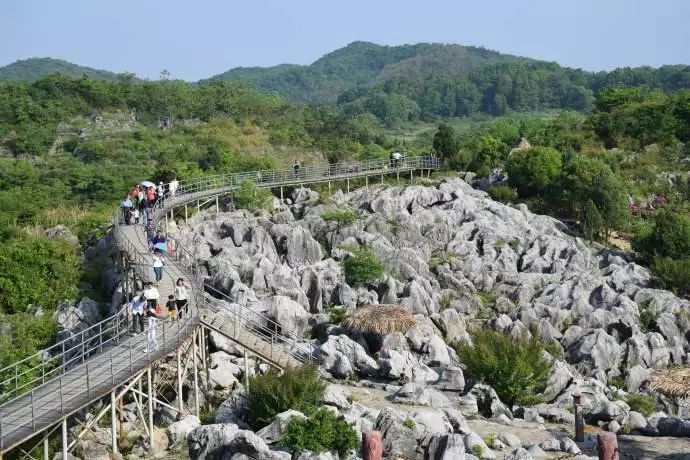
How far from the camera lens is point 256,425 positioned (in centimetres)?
2341

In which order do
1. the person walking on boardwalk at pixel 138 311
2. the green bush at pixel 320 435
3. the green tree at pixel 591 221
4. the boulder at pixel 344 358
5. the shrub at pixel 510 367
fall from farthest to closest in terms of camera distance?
the green tree at pixel 591 221
the boulder at pixel 344 358
the shrub at pixel 510 367
the person walking on boardwalk at pixel 138 311
the green bush at pixel 320 435

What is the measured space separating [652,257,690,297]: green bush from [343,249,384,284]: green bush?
495 inches

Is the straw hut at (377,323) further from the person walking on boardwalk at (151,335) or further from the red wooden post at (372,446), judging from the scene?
the red wooden post at (372,446)

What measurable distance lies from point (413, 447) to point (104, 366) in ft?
25.7

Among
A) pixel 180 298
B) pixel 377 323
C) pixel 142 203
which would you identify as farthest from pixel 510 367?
pixel 142 203

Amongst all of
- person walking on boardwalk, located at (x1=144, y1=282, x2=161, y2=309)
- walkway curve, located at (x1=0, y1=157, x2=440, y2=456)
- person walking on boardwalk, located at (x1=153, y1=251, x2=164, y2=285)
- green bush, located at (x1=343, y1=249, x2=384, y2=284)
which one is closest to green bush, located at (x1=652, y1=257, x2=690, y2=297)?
green bush, located at (x1=343, y1=249, x2=384, y2=284)

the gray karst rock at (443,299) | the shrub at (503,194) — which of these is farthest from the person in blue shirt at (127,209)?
the shrub at (503,194)

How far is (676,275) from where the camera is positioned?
132ft

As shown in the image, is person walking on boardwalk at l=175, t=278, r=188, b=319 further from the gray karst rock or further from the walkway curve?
the gray karst rock

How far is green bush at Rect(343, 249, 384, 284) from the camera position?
38.2m

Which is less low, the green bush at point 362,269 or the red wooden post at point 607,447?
the green bush at point 362,269

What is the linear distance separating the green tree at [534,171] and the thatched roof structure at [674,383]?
28474 mm

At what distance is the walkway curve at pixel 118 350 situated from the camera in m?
19.9

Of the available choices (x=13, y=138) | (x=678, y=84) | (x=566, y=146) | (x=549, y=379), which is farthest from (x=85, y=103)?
(x=678, y=84)
